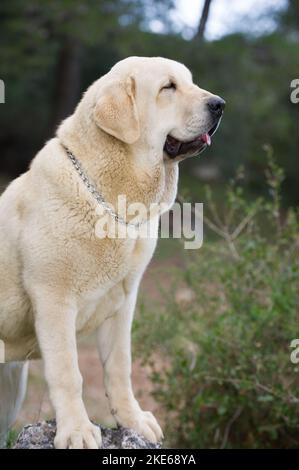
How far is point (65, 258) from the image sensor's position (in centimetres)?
326

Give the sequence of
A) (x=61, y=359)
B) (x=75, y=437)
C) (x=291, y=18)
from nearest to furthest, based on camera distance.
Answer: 1. (x=75, y=437)
2. (x=61, y=359)
3. (x=291, y=18)

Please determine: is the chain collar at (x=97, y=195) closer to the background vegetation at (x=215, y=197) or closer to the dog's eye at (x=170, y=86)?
the dog's eye at (x=170, y=86)

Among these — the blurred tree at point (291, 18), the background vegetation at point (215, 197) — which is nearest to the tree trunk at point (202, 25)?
the background vegetation at point (215, 197)

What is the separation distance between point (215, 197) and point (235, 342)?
13330 millimetres

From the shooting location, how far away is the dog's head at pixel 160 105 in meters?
3.40

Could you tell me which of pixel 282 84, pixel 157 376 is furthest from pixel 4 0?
pixel 157 376

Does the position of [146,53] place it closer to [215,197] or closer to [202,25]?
[202,25]

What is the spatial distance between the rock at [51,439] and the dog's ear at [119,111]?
50.7 inches

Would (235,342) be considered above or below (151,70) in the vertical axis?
below

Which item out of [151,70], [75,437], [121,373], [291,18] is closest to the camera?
[75,437]

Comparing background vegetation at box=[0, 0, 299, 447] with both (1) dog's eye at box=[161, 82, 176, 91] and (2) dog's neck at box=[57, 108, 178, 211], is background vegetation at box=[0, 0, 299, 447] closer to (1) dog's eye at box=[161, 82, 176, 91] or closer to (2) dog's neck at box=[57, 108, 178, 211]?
(2) dog's neck at box=[57, 108, 178, 211]

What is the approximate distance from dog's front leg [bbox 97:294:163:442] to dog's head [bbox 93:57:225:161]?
2.44 ft

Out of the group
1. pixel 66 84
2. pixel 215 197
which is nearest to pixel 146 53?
pixel 66 84

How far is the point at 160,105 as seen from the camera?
3.48 metres
